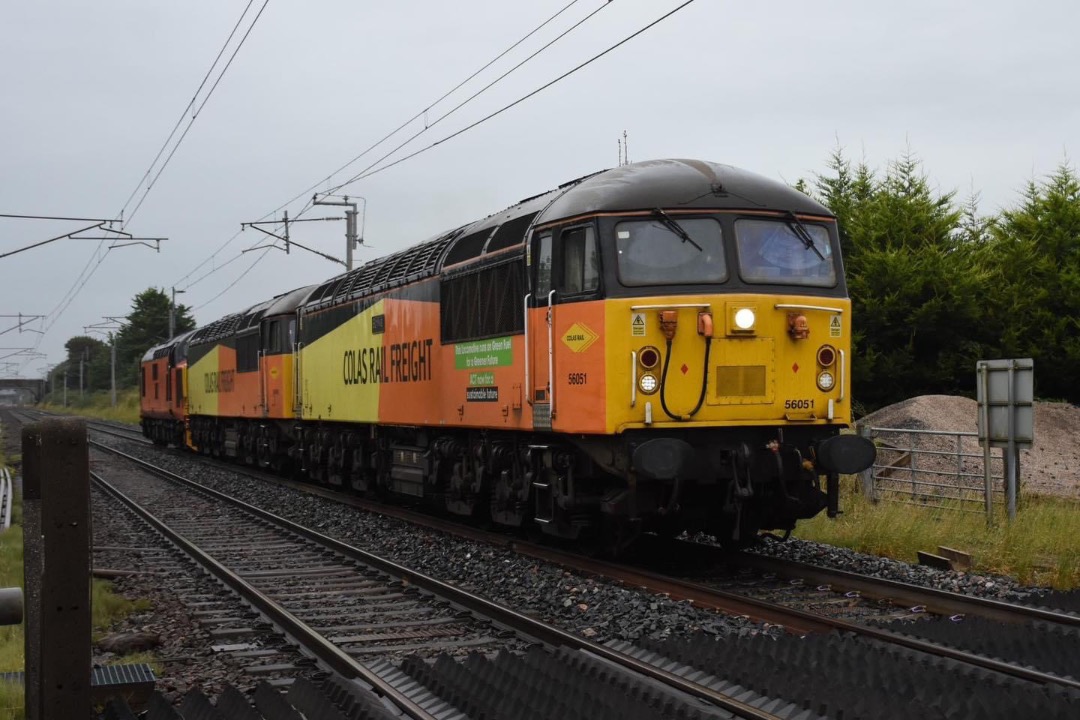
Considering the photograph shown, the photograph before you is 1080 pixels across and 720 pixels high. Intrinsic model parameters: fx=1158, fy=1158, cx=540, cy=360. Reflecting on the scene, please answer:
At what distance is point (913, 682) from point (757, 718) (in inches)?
32.3

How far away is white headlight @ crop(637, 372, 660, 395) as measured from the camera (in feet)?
31.3

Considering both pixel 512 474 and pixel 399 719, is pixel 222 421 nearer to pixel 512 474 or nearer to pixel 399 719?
pixel 512 474

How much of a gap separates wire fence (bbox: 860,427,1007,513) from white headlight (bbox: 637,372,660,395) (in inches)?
171

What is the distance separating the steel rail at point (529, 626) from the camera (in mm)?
5523

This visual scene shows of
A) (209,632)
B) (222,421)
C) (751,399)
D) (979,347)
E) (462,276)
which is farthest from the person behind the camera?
(222,421)

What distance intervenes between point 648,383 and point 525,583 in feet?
6.41

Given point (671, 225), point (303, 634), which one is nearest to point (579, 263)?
point (671, 225)

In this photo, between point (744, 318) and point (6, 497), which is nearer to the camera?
point (744, 318)

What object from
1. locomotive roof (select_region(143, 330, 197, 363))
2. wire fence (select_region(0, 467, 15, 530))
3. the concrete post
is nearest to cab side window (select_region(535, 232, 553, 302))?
the concrete post

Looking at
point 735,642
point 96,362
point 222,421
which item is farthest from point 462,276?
point 96,362

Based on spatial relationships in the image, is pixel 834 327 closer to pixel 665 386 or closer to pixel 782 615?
pixel 665 386

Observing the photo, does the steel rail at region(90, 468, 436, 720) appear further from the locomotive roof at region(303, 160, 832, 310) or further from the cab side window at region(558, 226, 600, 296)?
the locomotive roof at region(303, 160, 832, 310)

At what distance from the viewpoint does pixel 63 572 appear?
16.2 feet

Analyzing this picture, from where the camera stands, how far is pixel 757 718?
17.1 ft
